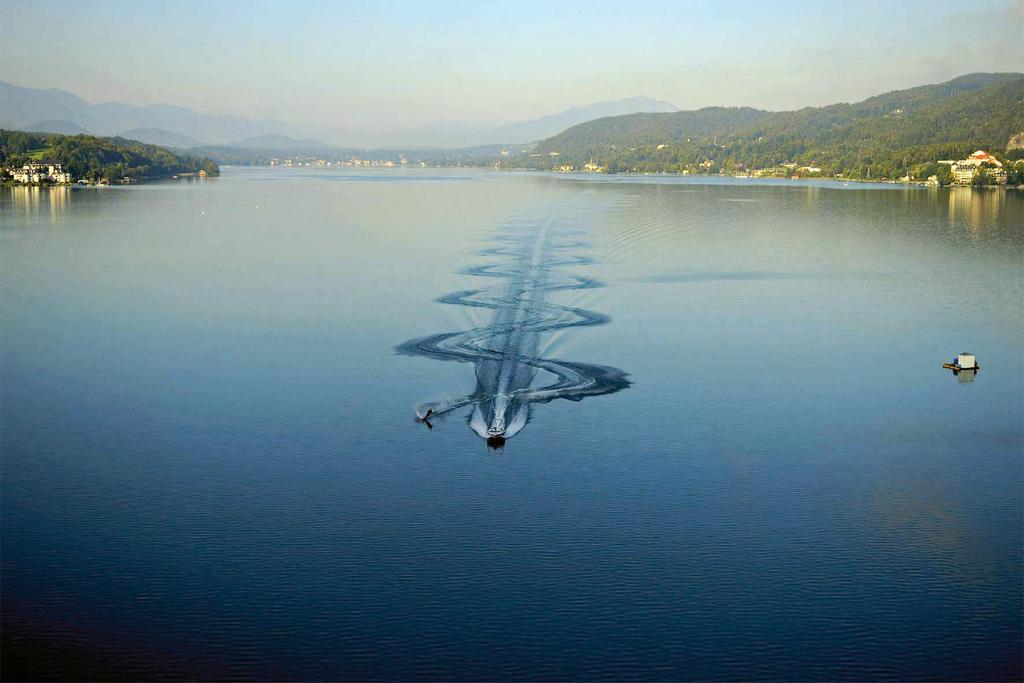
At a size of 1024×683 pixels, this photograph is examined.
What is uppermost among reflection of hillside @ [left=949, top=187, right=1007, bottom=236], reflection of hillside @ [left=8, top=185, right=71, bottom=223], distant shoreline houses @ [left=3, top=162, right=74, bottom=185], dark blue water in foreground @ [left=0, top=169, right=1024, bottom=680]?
distant shoreline houses @ [left=3, top=162, right=74, bottom=185]

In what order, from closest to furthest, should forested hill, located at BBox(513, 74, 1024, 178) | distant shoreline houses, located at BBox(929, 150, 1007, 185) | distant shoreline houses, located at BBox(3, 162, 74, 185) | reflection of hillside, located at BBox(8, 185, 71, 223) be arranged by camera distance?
reflection of hillside, located at BBox(8, 185, 71, 223)
distant shoreline houses, located at BBox(3, 162, 74, 185)
distant shoreline houses, located at BBox(929, 150, 1007, 185)
forested hill, located at BBox(513, 74, 1024, 178)

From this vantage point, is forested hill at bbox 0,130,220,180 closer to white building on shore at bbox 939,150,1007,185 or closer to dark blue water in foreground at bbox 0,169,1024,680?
dark blue water in foreground at bbox 0,169,1024,680

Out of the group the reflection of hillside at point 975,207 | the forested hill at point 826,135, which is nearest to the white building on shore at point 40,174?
the reflection of hillside at point 975,207

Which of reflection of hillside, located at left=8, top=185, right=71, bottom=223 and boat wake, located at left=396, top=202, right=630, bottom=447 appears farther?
reflection of hillside, located at left=8, top=185, right=71, bottom=223

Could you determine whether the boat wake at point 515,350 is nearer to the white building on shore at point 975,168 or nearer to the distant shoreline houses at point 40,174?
the distant shoreline houses at point 40,174

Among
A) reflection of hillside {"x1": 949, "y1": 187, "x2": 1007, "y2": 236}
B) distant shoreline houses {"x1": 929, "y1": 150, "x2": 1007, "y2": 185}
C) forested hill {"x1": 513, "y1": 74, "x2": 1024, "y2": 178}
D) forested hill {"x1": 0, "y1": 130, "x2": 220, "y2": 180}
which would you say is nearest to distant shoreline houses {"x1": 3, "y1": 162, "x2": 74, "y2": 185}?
forested hill {"x1": 0, "y1": 130, "x2": 220, "y2": 180}

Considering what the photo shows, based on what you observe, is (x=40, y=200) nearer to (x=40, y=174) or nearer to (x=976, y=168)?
(x=40, y=174)
